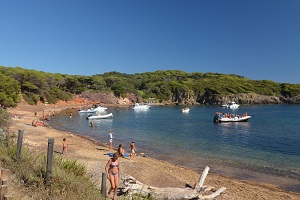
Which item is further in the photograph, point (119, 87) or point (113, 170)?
point (119, 87)

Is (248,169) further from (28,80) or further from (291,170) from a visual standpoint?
(28,80)

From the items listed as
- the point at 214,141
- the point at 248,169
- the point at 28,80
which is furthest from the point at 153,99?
the point at 248,169

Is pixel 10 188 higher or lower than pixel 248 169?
higher

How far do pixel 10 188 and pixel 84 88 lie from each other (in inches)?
3976

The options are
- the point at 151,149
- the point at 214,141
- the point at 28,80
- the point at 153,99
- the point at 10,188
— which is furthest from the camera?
the point at 153,99

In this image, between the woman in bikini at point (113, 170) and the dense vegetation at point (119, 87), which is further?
the dense vegetation at point (119, 87)

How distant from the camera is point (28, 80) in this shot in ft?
267

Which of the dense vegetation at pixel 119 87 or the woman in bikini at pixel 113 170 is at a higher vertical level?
the dense vegetation at pixel 119 87

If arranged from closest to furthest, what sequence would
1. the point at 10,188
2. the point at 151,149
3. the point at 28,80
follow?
the point at 10,188, the point at 151,149, the point at 28,80

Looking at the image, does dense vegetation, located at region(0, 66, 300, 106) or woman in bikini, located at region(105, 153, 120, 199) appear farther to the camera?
dense vegetation, located at region(0, 66, 300, 106)

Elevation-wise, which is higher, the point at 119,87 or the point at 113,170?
the point at 119,87

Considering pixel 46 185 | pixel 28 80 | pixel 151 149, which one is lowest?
pixel 151 149

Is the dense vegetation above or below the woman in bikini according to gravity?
above

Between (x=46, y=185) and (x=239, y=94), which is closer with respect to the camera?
(x=46, y=185)
